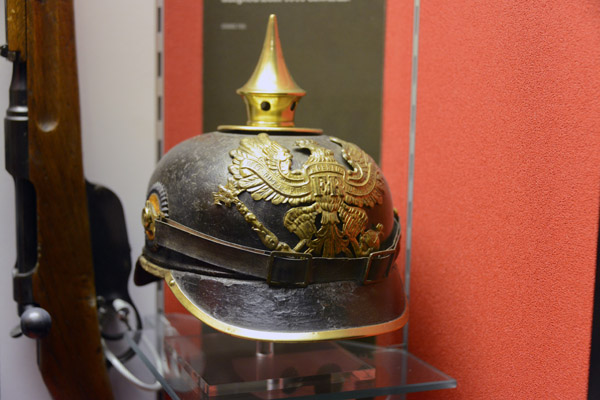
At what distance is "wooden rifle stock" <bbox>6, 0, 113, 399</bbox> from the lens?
4.72 feet

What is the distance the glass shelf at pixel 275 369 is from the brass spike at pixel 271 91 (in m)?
0.52

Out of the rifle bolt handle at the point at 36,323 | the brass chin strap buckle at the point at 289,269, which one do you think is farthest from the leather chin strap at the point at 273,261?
the rifle bolt handle at the point at 36,323

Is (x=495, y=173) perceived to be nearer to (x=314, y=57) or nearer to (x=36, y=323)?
(x=314, y=57)

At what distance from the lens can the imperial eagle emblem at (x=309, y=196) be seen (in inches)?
48.8

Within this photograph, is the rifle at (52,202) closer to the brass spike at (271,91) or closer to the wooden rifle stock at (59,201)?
the wooden rifle stock at (59,201)

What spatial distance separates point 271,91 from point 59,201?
55cm

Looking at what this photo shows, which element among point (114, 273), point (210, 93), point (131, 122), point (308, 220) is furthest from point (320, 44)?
point (114, 273)

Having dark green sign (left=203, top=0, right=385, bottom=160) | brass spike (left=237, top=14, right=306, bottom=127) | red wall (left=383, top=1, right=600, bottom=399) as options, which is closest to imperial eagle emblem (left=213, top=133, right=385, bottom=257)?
brass spike (left=237, top=14, right=306, bottom=127)

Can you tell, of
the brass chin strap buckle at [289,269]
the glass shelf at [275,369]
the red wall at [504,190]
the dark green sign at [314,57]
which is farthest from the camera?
the dark green sign at [314,57]

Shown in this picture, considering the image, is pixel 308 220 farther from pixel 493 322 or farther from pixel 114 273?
pixel 114 273

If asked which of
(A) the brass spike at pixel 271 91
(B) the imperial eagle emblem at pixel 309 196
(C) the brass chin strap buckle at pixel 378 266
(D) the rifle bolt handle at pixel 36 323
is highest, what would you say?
(A) the brass spike at pixel 271 91

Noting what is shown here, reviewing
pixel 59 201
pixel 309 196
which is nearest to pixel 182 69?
pixel 59 201

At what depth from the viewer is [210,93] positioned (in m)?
1.71

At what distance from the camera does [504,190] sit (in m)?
1.29
